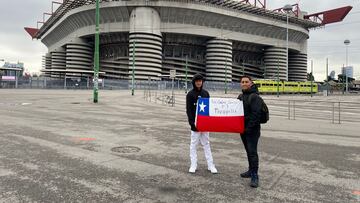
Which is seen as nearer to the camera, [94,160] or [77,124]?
[94,160]

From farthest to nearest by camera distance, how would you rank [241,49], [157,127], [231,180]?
[241,49]
[157,127]
[231,180]

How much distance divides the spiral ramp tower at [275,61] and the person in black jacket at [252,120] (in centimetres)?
8717

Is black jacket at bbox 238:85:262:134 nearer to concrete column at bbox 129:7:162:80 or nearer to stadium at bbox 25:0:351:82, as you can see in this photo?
stadium at bbox 25:0:351:82

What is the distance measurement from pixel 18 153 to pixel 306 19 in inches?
3893

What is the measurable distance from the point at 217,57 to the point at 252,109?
2902 inches

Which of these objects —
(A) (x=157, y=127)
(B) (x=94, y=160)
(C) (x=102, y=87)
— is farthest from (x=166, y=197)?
(C) (x=102, y=87)

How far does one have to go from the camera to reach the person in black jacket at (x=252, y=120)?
17.4 ft

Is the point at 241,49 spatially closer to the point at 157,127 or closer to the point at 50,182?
the point at 157,127

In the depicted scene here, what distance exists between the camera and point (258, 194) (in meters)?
5.02

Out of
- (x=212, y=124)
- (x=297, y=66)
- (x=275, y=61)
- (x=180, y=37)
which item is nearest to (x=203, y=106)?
(x=212, y=124)

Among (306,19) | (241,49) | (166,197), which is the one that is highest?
(306,19)

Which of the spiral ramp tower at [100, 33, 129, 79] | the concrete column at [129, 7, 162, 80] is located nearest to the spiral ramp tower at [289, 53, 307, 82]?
the concrete column at [129, 7, 162, 80]

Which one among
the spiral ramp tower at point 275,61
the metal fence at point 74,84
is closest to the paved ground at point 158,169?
the metal fence at point 74,84

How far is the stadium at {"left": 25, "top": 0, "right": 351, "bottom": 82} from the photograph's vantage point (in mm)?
69625
